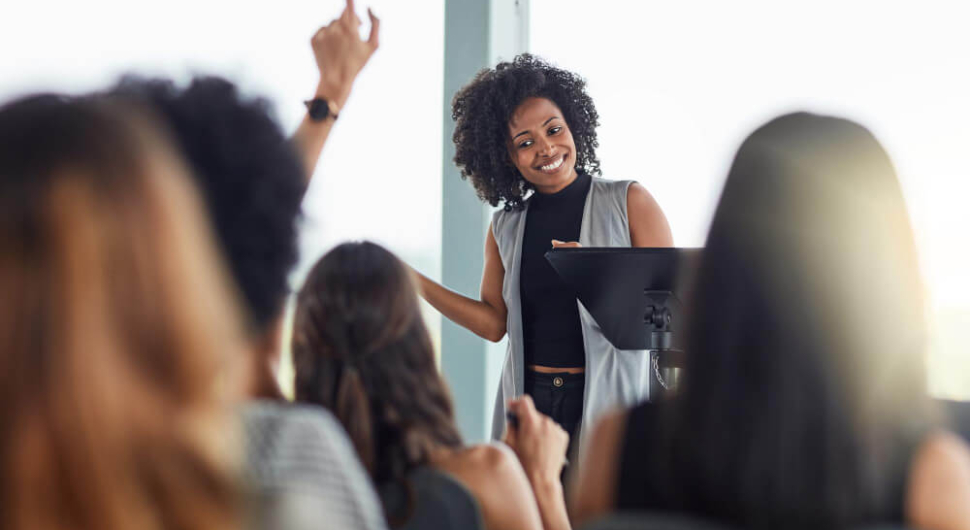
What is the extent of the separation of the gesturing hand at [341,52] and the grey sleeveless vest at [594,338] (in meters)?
1.14

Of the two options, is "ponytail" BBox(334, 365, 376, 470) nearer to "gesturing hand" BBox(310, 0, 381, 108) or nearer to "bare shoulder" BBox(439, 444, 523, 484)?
"bare shoulder" BBox(439, 444, 523, 484)

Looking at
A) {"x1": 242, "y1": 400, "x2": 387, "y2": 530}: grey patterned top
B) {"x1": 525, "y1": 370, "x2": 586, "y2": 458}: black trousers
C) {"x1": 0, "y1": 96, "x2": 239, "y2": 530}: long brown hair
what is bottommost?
{"x1": 525, "y1": 370, "x2": 586, "y2": 458}: black trousers

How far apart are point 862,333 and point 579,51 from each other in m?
2.63

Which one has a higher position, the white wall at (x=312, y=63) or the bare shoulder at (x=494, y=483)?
the white wall at (x=312, y=63)

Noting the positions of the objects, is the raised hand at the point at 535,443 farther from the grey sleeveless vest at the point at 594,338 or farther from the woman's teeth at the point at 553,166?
the woman's teeth at the point at 553,166

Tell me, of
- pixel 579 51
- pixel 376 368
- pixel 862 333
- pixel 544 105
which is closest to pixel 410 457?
pixel 376 368

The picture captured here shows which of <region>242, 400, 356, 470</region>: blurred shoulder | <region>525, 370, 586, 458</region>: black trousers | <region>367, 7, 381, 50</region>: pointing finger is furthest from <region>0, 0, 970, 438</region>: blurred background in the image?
<region>242, 400, 356, 470</region>: blurred shoulder

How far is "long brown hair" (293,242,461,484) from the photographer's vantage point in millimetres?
1240

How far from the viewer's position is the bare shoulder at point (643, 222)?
2.52 metres

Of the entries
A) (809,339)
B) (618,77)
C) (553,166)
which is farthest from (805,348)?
(618,77)

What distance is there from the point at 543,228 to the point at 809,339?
1.81m

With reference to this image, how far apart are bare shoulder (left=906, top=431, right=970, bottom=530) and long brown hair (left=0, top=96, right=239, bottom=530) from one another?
601 mm

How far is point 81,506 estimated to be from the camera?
1.82 ft

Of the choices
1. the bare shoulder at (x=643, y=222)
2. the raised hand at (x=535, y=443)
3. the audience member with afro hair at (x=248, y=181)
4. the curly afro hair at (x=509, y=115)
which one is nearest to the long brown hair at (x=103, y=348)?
the audience member with afro hair at (x=248, y=181)
